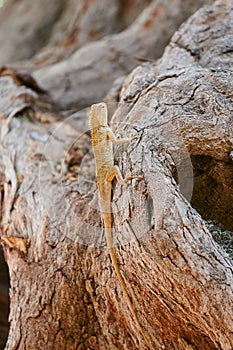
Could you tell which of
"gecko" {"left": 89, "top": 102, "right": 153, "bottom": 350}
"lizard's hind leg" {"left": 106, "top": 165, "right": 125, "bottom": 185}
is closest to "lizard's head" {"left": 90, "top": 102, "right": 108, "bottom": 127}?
"gecko" {"left": 89, "top": 102, "right": 153, "bottom": 350}

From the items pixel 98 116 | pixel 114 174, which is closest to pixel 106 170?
pixel 114 174

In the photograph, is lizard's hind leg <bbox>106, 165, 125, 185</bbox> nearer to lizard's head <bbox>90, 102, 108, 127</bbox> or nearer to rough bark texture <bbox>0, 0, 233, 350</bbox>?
rough bark texture <bbox>0, 0, 233, 350</bbox>

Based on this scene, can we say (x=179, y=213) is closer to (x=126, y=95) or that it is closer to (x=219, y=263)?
(x=219, y=263)

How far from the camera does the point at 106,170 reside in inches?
71.3

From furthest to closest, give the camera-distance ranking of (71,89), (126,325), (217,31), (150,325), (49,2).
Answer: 1. (49,2)
2. (71,89)
3. (217,31)
4. (126,325)
5. (150,325)

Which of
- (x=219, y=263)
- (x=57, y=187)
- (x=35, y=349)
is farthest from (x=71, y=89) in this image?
(x=219, y=263)

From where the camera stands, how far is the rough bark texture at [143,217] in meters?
1.47

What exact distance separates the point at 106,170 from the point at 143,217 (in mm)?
321

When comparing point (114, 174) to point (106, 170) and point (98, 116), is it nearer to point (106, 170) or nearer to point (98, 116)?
point (106, 170)

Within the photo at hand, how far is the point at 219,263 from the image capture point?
1439 mm

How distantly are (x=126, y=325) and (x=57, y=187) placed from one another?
2.34ft

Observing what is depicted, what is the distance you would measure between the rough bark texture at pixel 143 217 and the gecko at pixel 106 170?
0.03 m

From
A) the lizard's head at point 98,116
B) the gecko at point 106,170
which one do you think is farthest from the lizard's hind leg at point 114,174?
the lizard's head at point 98,116

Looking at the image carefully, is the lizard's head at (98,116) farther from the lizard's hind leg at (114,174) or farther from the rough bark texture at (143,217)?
the lizard's hind leg at (114,174)
